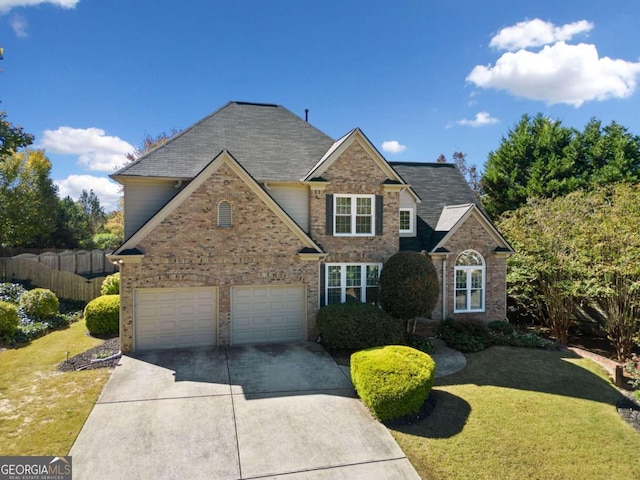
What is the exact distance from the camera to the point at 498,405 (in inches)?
358

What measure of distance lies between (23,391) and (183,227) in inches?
239

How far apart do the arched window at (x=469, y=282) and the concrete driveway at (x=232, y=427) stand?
24.7 ft

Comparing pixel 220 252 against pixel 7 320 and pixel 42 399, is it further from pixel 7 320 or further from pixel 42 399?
pixel 7 320

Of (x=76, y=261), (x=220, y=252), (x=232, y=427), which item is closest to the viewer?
(x=232, y=427)

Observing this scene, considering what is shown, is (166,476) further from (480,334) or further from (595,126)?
(595,126)

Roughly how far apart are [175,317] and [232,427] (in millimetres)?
5800

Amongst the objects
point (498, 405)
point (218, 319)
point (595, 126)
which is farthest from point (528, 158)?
point (218, 319)

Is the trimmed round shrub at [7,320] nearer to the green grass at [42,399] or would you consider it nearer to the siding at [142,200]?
the green grass at [42,399]

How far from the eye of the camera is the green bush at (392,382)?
813 centimetres

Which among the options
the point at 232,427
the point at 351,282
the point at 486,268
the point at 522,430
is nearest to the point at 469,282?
the point at 486,268

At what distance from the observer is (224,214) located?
12.6 metres

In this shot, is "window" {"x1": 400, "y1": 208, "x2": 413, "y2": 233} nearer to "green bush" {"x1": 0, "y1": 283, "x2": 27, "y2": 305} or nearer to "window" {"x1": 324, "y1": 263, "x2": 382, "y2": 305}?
"window" {"x1": 324, "y1": 263, "x2": 382, "y2": 305}

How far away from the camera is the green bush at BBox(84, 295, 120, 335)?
46.6ft

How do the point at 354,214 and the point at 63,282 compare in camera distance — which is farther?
the point at 63,282
